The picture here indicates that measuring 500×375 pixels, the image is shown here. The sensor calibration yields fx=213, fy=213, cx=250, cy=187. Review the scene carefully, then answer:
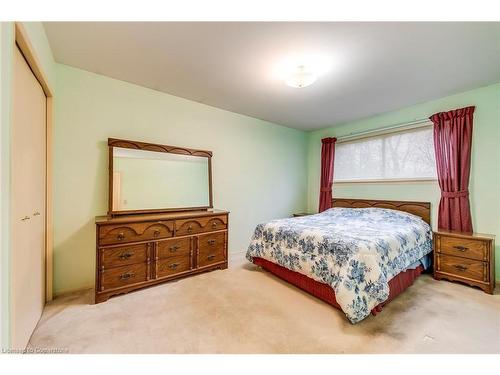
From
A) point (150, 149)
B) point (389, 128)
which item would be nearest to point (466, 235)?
point (389, 128)

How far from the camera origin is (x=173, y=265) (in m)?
2.51

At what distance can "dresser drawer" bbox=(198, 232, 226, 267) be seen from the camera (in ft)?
9.04

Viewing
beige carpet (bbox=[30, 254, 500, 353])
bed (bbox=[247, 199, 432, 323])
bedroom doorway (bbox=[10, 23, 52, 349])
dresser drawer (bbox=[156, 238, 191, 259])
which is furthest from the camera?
dresser drawer (bbox=[156, 238, 191, 259])

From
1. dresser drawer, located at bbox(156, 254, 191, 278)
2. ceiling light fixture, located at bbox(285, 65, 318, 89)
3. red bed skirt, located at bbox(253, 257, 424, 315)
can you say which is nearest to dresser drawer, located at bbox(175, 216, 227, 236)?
dresser drawer, located at bbox(156, 254, 191, 278)

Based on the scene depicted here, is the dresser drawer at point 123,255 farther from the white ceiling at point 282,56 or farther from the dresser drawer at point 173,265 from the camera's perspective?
the white ceiling at point 282,56

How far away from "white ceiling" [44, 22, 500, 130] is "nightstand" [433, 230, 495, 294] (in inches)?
72.4

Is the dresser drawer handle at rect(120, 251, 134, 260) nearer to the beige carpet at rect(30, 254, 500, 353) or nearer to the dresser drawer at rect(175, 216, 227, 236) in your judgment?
the beige carpet at rect(30, 254, 500, 353)

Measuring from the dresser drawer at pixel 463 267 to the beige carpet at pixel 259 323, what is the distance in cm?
18

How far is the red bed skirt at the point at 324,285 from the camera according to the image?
6.60ft

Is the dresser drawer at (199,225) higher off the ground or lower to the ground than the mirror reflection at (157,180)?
lower

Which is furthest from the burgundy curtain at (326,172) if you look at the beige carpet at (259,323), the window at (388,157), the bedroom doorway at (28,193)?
the bedroom doorway at (28,193)
